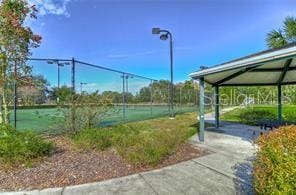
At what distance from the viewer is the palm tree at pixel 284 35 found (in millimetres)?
14609

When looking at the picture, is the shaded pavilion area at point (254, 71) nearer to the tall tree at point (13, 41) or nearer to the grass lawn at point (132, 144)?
the grass lawn at point (132, 144)

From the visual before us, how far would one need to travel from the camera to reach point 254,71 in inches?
405

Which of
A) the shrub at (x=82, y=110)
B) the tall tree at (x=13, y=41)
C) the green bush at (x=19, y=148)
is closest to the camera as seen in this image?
the green bush at (x=19, y=148)

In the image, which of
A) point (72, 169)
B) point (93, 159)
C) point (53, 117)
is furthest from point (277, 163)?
point (53, 117)

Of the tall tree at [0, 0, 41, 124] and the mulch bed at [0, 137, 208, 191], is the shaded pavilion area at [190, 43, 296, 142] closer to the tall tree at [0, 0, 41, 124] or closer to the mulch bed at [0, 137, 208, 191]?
the mulch bed at [0, 137, 208, 191]

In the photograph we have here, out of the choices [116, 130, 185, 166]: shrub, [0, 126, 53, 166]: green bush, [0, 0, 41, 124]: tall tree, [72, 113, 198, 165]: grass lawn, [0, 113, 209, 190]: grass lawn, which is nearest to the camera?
[0, 113, 209, 190]: grass lawn

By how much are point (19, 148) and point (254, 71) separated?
7410 mm

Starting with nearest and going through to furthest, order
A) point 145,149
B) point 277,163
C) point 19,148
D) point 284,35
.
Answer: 1. point 277,163
2. point 19,148
3. point 145,149
4. point 284,35

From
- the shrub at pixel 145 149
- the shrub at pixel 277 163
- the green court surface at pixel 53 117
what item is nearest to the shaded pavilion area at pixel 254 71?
the shrub at pixel 145 149

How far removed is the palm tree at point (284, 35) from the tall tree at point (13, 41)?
1049 cm

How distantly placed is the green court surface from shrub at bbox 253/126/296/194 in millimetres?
7063

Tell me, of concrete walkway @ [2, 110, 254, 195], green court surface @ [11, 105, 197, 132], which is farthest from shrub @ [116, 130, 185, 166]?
green court surface @ [11, 105, 197, 132]

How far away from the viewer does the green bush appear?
645 centimetres

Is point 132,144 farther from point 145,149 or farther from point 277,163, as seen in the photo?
point 277,163
